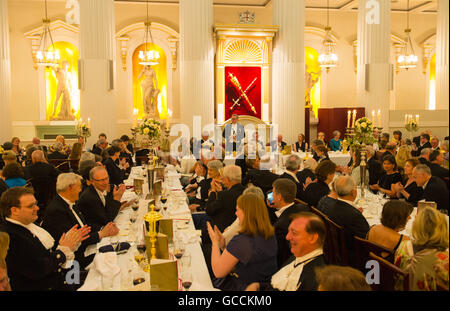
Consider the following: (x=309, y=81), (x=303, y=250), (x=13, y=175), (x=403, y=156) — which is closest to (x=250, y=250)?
(x=303, y=250)

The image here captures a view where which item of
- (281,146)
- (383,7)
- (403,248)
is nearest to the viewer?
(403,248)

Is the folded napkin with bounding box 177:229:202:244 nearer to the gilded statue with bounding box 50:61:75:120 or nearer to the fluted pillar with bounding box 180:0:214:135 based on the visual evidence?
the fluted pillar with bounding box 180:0:214:135

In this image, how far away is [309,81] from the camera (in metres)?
17.4

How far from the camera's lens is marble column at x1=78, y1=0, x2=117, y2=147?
1216 cm

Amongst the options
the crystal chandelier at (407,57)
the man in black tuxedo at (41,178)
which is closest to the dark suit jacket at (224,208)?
the man in black tuxedo at (41,178)

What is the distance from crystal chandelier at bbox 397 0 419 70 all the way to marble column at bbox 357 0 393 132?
2894 mm

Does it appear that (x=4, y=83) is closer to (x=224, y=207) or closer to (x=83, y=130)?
(x=83, y=130)

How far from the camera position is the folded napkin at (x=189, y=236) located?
393cm

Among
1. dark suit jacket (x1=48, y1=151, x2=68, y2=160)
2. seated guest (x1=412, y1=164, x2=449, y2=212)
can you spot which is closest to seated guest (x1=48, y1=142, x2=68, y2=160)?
dark suit jacket (x1=48, y1=151, x2=68, y2=160)

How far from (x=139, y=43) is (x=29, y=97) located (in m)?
4.25

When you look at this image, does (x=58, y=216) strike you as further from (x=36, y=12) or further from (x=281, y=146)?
(x=36, y=12)

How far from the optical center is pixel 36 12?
15453 mm
